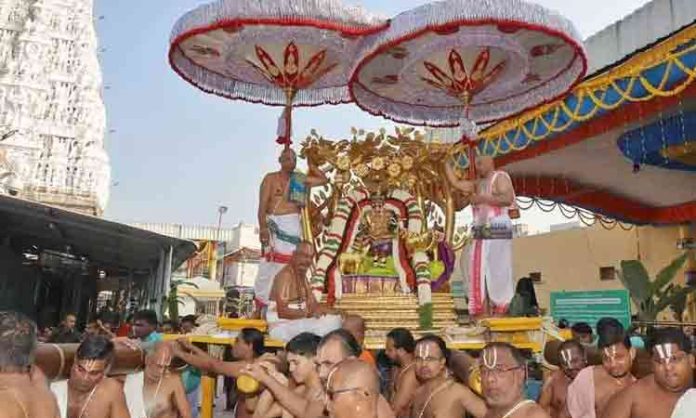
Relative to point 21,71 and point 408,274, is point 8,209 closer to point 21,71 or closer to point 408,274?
point 408,274

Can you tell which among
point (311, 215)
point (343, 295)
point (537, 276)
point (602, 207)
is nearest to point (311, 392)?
point (343, 295)

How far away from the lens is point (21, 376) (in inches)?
97.7

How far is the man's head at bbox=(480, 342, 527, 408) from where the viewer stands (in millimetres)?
2738

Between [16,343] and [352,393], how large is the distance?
1.51m

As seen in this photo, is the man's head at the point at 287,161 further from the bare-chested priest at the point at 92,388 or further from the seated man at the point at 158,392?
the bare-chested priest at the point at 92,388

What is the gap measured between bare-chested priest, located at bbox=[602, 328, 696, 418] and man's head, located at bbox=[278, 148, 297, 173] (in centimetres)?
482

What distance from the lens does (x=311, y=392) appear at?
300 centimetres

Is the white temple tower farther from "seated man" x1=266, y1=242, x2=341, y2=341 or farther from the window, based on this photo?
"seated man" x1=266, y1=242, x2=341, y2=341

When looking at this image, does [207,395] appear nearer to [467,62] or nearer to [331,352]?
[331,352]

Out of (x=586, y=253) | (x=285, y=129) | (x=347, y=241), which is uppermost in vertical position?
(x=285, y=129)

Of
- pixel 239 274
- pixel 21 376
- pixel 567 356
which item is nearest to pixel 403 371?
pixel 567 356

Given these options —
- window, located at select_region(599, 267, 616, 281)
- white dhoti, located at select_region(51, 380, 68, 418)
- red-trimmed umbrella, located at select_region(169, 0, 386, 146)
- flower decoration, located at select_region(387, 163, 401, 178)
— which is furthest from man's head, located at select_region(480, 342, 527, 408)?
window, located at select_region(599, 267, 616, 281)

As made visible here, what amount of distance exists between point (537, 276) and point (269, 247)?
1242cm

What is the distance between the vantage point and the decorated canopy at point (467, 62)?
602 cm
